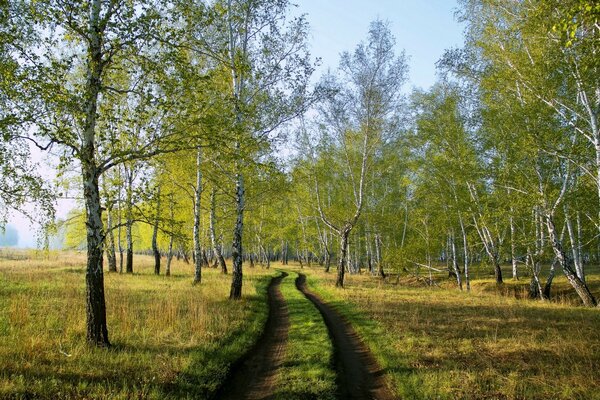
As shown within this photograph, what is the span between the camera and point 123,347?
8320 mm

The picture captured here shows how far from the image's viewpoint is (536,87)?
15.1m

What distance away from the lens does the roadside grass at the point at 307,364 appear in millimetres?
6957

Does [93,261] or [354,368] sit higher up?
[93,261]

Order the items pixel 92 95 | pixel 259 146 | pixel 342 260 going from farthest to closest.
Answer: pixel 342 260, pixel 259 146, pixel 92 95

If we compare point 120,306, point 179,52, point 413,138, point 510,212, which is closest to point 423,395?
point 179,52

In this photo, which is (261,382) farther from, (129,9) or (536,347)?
(129,9)

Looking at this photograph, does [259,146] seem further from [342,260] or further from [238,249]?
[342,260]

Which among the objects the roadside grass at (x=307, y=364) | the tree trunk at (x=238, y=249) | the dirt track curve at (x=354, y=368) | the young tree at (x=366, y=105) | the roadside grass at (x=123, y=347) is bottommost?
the dirt track curve at (x=354, y=368)

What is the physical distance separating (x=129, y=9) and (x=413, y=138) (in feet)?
71.8

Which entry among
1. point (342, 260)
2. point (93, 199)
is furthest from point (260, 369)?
point (342, 260)

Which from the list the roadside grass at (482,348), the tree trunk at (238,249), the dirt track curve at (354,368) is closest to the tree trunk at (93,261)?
the dirt track curve at (354,368)

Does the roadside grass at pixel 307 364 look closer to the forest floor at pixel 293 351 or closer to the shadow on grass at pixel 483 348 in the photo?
the forest floor at pixel 293 351

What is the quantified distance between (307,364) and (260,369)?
107cm

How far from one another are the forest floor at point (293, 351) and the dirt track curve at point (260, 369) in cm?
3
